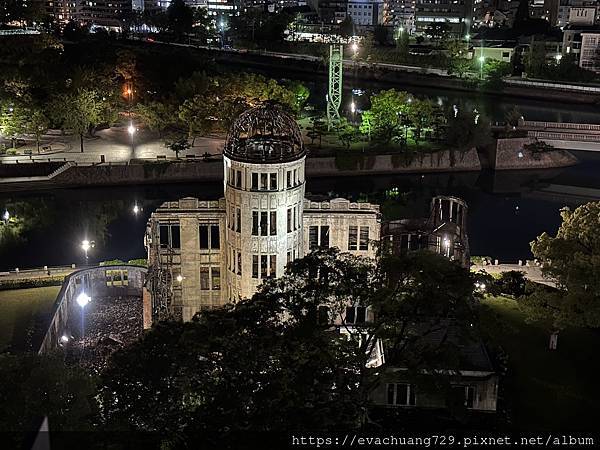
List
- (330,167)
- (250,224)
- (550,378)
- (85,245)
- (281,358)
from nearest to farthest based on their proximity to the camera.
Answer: (281,358)
(550,378)
(250,224)
(85,245)
(330,167)

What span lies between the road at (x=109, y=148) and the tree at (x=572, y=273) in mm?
48085

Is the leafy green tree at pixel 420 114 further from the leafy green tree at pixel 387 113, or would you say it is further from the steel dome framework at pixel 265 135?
the steel dome framework at pixel 265 135

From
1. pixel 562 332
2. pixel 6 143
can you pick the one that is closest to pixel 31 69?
pixel 6 143

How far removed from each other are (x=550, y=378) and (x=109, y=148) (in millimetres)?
58662

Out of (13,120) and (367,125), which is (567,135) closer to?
(367,125)

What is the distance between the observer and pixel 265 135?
41.4 metres

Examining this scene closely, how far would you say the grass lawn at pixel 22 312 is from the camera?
128 ft

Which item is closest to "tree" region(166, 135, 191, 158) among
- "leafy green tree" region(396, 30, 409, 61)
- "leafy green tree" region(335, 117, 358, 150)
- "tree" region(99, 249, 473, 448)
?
"leafy green tree" region(335, 117, 358, 150)

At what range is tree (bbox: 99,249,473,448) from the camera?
23.3 m

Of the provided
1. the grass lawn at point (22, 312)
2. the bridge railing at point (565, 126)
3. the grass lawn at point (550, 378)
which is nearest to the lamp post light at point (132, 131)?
the grass lawn at point (22, 312)

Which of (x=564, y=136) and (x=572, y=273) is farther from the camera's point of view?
(x=564, y=136)

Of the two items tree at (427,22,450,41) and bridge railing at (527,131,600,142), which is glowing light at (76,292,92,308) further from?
tree at (427,22,450,41)

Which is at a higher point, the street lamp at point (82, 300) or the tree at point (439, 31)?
the tree at point (439, 31)

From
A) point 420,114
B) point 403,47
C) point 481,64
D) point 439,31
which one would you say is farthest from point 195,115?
point 439,31
